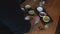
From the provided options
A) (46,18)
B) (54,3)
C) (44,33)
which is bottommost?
(44,33)

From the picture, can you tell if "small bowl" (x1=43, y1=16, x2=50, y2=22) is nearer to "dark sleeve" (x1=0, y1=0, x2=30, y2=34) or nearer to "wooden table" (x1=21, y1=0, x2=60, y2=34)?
"wooden table" (x1=21, y1=0, x2=60, y2=34)

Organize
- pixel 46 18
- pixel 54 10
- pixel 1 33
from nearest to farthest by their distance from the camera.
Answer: pixel 1 33 → pixel 46 18 → pixel 54 10

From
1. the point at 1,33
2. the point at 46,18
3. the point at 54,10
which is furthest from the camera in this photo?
the point at 54,10

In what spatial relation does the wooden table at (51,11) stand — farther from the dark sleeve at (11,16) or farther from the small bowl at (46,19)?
the dark sleeve at (11,16)

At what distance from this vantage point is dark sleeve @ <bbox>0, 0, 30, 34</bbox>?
854 millimetres

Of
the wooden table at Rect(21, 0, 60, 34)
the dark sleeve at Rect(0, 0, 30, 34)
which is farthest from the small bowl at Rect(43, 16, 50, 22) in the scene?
the dark sleeve at Rect(0, 0, 30, 34)

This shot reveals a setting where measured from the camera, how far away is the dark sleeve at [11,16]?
2.80 feet

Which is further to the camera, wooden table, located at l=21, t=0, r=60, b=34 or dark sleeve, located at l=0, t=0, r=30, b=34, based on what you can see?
wooden table, located at l=21, t=0, r=60, b=34

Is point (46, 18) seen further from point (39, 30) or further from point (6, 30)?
point (6, 30)

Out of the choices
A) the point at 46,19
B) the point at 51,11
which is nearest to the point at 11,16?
the point at 46,19

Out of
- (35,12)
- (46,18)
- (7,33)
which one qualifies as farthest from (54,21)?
(7,33)

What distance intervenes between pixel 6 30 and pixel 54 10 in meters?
0.49

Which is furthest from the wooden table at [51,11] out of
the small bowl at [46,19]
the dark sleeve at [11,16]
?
the dark sleeve at [11,16]

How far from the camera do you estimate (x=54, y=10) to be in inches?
50.0
